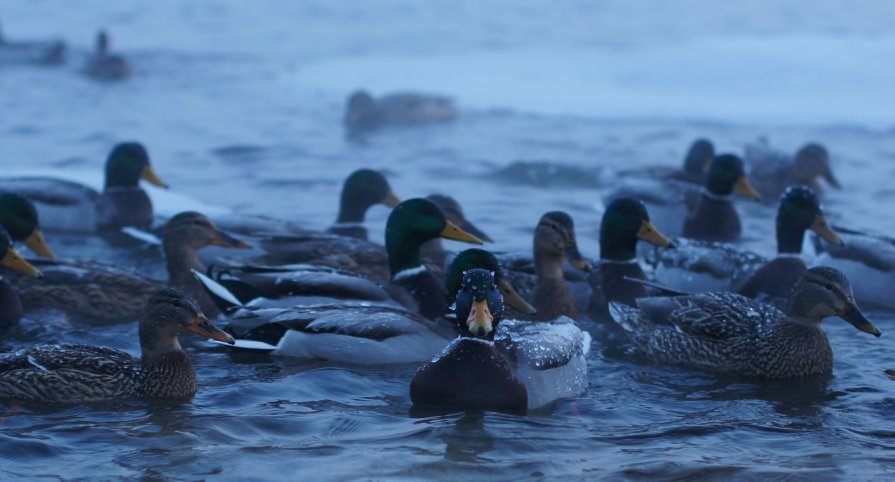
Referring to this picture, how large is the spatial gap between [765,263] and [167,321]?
4.12 metres

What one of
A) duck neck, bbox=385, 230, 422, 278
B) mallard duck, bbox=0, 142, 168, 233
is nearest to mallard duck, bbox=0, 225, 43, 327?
duck neck, bbox=385, 230, 422, 278

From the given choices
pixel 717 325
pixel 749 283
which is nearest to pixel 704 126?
pixel 749 283

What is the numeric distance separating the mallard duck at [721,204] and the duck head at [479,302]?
4.86 m

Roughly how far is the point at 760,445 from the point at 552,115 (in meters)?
11.7

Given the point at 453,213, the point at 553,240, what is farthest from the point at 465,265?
the point at 453,213

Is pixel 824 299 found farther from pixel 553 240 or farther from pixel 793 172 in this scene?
pixel 793 172

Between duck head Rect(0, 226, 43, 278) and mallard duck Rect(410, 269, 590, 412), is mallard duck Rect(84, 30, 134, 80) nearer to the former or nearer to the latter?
duck head Rect(0, 226, 43, 278)

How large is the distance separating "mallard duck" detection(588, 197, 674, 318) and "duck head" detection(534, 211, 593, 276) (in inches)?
18.3

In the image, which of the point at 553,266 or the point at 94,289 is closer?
the point at 94,289

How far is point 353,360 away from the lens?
6973 millimetres

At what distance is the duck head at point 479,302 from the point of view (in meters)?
5.89

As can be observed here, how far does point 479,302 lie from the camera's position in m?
5.91

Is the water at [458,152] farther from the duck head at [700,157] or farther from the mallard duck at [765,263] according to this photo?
the duck head at [700,157]

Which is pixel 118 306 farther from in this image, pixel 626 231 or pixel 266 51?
pixel 266 51
